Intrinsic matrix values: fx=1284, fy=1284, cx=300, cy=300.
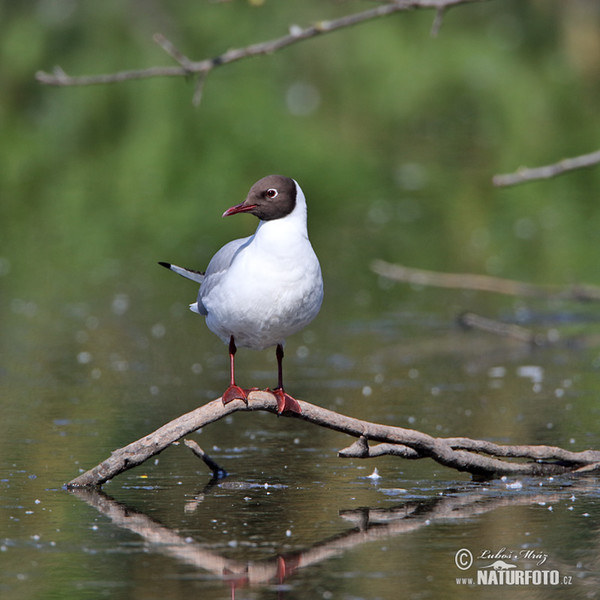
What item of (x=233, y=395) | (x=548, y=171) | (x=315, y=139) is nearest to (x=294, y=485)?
(x=233, y=395)

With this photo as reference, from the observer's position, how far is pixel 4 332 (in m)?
10.5

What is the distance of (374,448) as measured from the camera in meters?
5.94

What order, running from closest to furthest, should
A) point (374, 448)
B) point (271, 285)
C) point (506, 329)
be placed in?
1. point (271, 285)
2. point (374, 448)
3. point (506, 329)

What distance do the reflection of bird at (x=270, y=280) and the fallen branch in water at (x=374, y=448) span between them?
0.09 metres

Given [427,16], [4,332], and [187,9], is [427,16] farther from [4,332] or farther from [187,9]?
[4,332]

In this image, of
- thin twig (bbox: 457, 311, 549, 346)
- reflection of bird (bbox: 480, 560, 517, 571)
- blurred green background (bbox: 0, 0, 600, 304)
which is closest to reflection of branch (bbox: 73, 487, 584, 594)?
reflection of bird (bbox: 480, 560, 517, 571)

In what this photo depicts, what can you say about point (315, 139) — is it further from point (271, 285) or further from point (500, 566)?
point (500, 566)

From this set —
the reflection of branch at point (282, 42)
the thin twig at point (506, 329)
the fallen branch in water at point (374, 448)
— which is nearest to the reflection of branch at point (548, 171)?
the reflection of branch at point (282, 42)

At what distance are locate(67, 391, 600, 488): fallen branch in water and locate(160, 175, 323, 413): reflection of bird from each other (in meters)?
0.09

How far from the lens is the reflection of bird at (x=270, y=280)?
219 inches

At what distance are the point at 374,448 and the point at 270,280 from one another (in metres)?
0.99

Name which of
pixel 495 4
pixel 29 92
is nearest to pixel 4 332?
pixel 29 92

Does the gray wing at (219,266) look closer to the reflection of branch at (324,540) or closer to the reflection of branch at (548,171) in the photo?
the reflection of branch at (324,540)

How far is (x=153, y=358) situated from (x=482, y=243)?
541 cm
